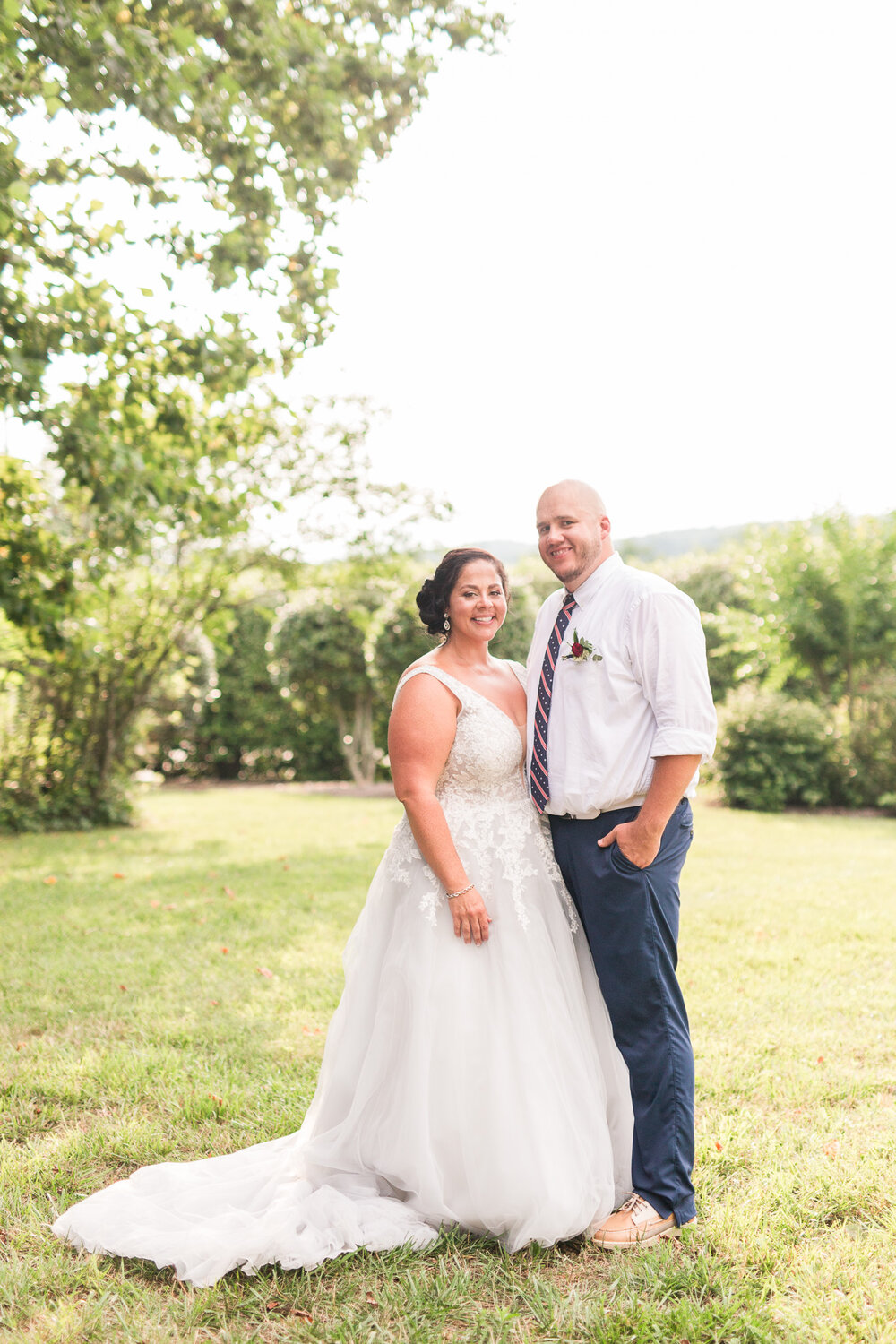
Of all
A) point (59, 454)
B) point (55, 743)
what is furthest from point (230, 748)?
point (59, 454)

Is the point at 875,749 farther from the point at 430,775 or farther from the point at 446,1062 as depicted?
the point at 446,1062

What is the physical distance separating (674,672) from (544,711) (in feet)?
1.64

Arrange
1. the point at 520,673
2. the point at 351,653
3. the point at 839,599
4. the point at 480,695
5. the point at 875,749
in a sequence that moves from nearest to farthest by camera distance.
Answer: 1. the point at 480,695
2. the point at 520,673
3. the point at 875,749
4. the point at 839,599
5. the point at 351,653

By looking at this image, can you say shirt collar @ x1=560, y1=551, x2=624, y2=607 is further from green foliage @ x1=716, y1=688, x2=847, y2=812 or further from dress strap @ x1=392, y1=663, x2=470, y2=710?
green foliage @ x1=716, y1=688, x2=847, y2=812

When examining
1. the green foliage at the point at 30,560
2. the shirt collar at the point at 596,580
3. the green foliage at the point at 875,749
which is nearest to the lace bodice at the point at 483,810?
the shirt collar at the point at 596,580

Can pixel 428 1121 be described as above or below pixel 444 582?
below

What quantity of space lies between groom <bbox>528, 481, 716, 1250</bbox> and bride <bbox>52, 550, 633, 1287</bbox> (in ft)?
0.49

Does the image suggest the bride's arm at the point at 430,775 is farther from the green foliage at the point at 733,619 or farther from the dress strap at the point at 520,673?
the green foliage at the point at 733,619

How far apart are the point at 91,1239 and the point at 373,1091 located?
91cm

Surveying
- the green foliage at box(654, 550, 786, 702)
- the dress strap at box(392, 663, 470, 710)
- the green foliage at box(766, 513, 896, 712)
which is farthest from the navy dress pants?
the green foliage at box(654, 550, 786, 702)

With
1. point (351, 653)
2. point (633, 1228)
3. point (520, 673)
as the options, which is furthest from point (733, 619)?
point (633, 1228)

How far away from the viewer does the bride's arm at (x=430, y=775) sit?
293 centimetres

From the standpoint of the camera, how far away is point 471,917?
2.92m

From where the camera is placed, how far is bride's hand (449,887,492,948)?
2920mm
